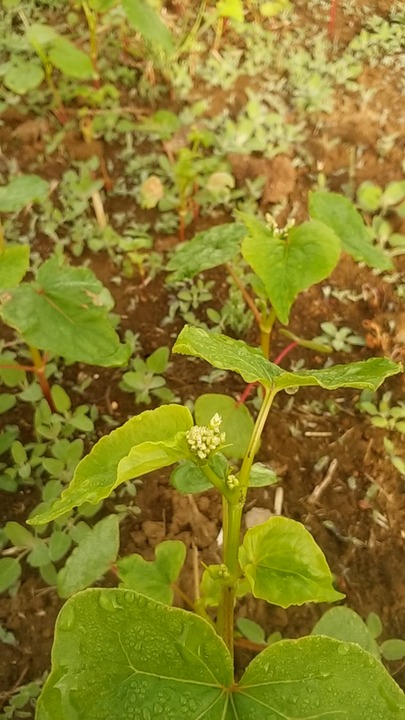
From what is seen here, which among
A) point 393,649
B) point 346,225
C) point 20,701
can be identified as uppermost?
point 346,225

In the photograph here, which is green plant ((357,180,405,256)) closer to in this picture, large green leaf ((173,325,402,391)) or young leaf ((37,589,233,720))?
large green leaf ((173,325,402,391))

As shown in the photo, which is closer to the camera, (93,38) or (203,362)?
(203,362)

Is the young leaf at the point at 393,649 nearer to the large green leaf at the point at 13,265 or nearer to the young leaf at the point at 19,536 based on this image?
the young leaf at the point at 19,536

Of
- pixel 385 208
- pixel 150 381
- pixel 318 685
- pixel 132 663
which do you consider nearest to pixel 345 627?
pixel 318 685

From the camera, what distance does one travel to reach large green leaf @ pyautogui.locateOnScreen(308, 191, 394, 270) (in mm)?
1399

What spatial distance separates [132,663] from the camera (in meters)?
0.75

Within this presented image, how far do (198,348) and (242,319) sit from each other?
94cm

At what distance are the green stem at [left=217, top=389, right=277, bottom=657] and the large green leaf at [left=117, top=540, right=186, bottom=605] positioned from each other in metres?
0.10

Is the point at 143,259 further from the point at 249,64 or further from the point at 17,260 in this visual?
the point at 249,64

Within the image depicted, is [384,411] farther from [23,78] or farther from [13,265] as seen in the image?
[23,78]

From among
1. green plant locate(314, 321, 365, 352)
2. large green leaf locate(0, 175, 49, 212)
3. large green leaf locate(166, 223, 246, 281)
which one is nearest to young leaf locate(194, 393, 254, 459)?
large green leaf locate(166, 223, 246, 281)

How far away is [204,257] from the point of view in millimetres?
1367

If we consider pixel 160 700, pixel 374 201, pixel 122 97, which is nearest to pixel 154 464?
pixel 160 700

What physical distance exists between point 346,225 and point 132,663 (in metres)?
0.98
